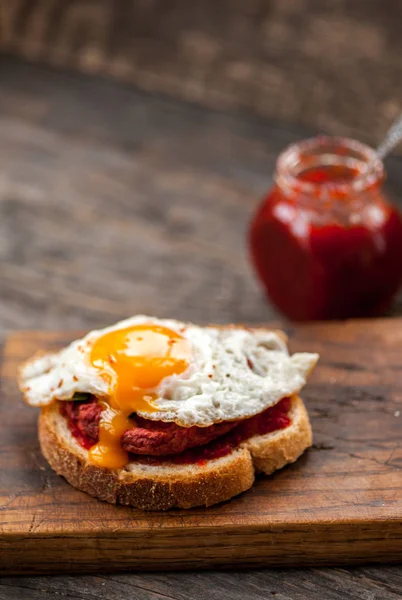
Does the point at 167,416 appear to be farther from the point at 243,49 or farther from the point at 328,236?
the point at 243,49

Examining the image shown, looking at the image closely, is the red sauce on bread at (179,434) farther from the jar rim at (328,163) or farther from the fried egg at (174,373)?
the jar rim at (328,163)

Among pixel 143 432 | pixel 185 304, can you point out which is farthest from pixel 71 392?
pixel 185 304

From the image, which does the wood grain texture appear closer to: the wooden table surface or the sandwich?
the wooden table surface

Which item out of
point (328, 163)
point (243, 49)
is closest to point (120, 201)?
point (328, 163)

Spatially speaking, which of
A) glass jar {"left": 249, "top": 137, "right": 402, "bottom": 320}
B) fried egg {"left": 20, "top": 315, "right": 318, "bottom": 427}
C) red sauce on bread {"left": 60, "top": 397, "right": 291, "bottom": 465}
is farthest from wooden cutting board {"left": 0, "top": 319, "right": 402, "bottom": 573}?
glass jar {"left": 249, "top": 137, "right": 402, "bottom": 320}

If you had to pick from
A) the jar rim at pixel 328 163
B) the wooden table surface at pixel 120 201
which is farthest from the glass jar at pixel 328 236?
the wooden table surface at pixel 120 201

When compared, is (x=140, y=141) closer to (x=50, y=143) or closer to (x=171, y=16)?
(x=50, y=143)

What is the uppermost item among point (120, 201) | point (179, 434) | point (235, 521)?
point (179, 434)

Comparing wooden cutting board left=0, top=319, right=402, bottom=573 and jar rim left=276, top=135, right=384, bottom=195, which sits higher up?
jar rim left=276, top=135, right=384, bottom=195
